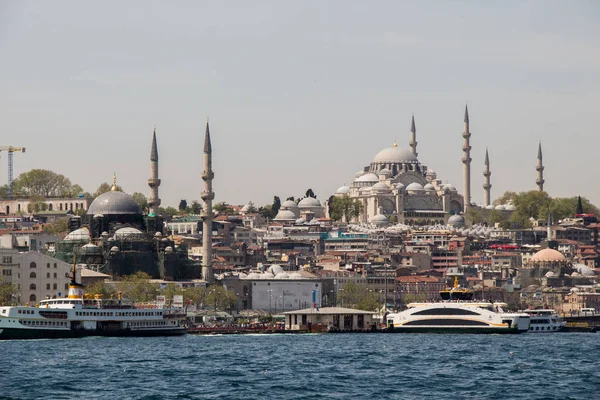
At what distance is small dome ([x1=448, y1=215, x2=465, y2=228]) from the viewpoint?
185250 mm

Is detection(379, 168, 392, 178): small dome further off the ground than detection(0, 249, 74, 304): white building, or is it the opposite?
detection(379, 168, 392, 178): small dome

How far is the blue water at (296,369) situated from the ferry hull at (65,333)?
1379 millimetres

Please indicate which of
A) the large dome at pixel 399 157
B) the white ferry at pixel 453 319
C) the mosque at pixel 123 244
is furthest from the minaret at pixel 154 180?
the large dome at pixel 399 157

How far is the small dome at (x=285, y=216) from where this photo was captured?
188125mm

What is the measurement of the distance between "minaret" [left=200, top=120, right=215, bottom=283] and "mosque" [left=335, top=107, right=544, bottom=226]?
5496 cm

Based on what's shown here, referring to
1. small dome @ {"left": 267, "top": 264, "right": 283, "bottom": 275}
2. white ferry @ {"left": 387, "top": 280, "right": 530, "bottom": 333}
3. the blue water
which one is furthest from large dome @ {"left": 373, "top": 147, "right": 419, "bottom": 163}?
the blue water

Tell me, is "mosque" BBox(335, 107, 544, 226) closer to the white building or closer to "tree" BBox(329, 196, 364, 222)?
"tree" BBox(329, 196, 364, 222)

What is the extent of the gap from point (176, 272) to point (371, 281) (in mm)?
19349

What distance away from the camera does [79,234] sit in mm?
125875

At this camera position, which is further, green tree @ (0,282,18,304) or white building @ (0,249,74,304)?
white building @ (0,249,74,304)

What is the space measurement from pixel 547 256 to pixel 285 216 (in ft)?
137

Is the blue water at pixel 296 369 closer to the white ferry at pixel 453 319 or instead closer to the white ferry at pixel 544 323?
the white ferry at pixel 453 319

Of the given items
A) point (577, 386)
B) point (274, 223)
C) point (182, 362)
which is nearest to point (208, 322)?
point (182, 362)

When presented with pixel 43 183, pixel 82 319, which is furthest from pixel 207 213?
pixel 43 183
